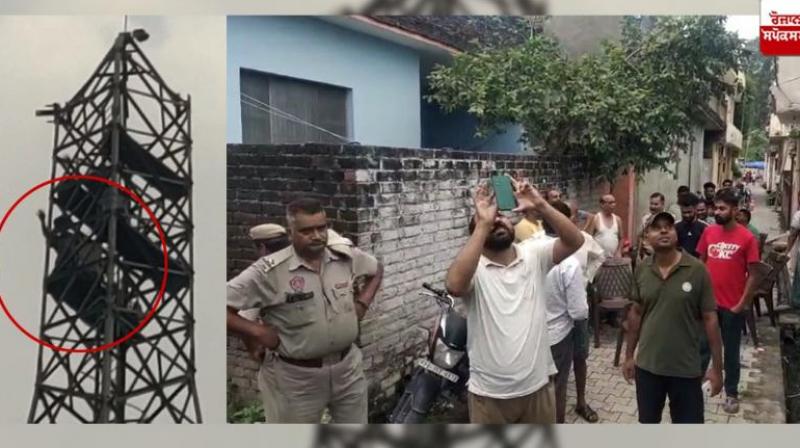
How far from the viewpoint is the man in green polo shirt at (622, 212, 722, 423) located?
7.25 feet

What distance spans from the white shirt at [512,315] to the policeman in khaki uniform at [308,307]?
1.32ft

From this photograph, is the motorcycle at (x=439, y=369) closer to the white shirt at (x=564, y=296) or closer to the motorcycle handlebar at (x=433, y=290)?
the motorcycle handlebar at (x=433, y=290)

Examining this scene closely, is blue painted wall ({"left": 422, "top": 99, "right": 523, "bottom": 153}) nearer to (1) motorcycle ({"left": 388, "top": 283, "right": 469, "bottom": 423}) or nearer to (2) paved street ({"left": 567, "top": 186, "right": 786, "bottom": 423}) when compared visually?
(1) motorcycle ({"left": 388, "top": 283, "right": 469, "bottom": 423})

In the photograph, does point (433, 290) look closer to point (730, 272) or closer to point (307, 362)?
point (307, 362)

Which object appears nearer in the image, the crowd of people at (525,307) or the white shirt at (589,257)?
the crowd of people at (525,307)

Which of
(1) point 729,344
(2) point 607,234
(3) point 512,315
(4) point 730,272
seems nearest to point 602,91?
(2) point 607,234

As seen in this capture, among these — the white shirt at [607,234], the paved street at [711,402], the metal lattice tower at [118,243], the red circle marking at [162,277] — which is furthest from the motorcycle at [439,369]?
the red circle marking at [162,277]

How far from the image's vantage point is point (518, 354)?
7.00 feet

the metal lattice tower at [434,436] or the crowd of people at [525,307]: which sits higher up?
the crowd of people at [525,307]

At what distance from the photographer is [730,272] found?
2.27m

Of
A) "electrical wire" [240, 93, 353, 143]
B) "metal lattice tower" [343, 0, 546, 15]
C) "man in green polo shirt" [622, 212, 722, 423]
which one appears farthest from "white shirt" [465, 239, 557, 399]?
"metal lattice tower" [343, 0, 546, 15]

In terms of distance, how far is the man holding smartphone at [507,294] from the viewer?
2104mm

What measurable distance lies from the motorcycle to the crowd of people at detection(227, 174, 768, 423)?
0.28ft

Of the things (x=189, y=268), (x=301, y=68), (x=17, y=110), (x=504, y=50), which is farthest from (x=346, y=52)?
(x=17, y=110)
